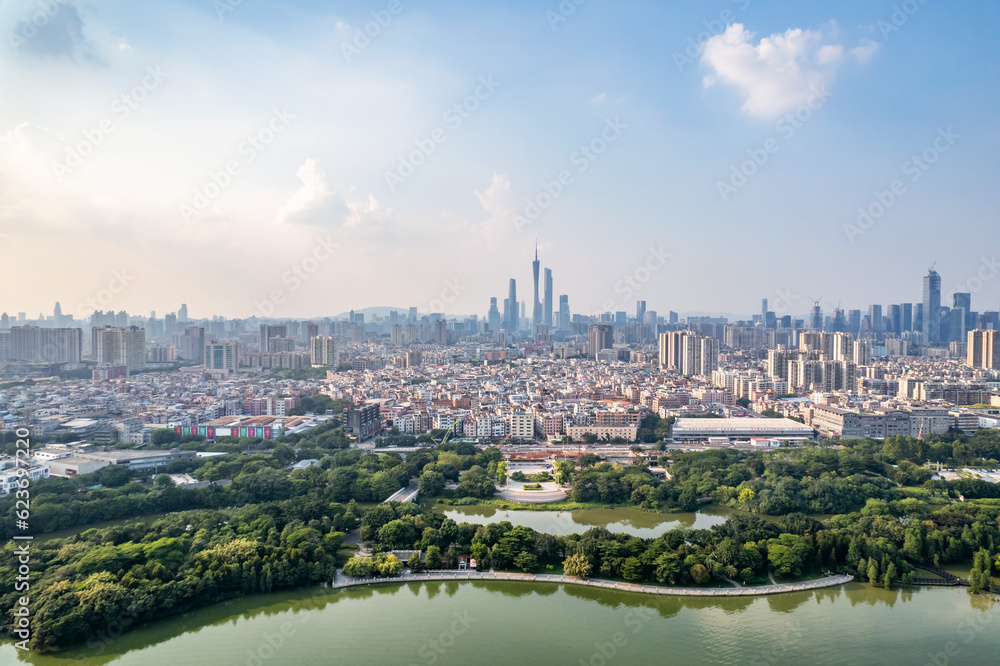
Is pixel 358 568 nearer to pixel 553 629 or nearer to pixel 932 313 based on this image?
pixel 553 629

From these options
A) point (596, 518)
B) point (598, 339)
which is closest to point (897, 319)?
point (598, 339)

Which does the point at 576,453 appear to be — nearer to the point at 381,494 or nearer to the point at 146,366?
the point at 381,494

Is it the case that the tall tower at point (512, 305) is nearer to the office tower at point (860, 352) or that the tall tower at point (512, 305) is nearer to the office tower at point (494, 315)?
the office tower at point (494, 315)

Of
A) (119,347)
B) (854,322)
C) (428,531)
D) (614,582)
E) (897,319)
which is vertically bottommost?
(614,582)

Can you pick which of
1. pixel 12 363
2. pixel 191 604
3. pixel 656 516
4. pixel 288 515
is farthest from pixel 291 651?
pixel 12 363

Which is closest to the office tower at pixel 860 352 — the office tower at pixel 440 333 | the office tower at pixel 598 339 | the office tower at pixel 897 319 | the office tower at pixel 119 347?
the office tower at pixel 598 339

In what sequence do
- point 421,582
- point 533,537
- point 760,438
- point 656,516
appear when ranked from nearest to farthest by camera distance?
1. point 421,582
2. point 533,537
3. point 656,516
4. point 760,438
